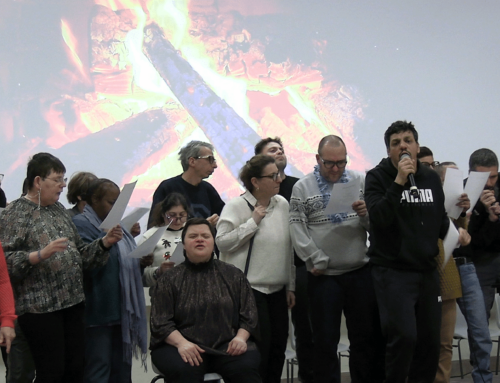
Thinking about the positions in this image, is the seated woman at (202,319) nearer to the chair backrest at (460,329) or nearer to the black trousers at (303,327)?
the black trousers at (303,327)

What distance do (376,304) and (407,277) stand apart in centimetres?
34

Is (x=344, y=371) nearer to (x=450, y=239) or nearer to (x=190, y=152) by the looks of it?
(x=450, y=239)

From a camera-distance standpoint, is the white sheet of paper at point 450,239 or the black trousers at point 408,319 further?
the white sheet of paper at point 450,239

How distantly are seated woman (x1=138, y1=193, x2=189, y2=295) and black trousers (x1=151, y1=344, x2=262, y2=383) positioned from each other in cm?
73

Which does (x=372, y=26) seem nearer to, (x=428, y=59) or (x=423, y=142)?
(x=428, y=59)

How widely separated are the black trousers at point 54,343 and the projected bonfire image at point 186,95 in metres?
2.09

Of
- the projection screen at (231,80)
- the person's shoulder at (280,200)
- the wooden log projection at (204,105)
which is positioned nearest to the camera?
the person's shoulder at (280,200)

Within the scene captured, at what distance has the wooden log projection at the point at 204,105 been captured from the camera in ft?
15.8

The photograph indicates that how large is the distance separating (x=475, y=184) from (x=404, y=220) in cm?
64

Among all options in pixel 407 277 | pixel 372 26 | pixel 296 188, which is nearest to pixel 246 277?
pixel 296 188

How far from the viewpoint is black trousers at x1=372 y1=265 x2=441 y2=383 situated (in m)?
2.65

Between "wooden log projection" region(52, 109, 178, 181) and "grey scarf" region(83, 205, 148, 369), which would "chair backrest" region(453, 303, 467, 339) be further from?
"wooden log projection" region(52, 109, 178, 181)

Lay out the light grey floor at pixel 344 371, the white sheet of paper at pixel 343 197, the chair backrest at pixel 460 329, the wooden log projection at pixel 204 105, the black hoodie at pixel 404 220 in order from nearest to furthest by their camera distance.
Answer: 1. the black hoodie at pixel 404 220
2. the white sheet of paper at pixel 343 197
3. the chair backrest at pixel 460 329
4. the light grey floor at pixel 344 371
5. the wooden log projection at pixel 204 105

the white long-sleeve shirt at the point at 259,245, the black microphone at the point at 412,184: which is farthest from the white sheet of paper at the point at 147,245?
the black microphone at the point at 412,184
